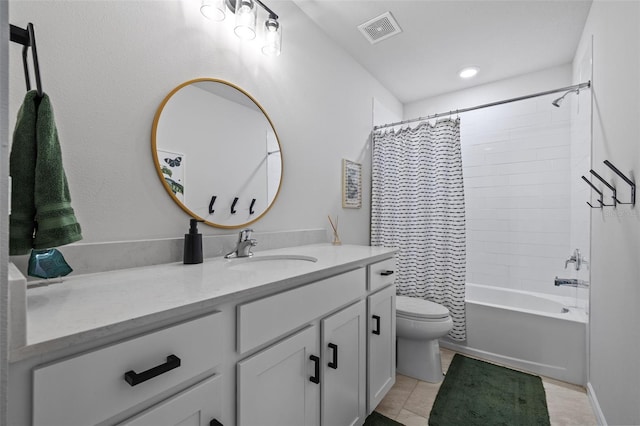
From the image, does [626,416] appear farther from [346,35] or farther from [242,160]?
[346,35]

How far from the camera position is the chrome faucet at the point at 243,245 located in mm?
1427

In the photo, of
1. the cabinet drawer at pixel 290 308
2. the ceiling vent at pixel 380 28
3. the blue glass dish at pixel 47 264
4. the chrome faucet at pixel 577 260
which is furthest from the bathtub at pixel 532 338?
the blue glass dish at pixel 47 264

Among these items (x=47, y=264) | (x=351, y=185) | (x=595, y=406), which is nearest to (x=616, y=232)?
(x=595, y=406)

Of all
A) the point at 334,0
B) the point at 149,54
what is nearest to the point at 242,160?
the point at 149,54

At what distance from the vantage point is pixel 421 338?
1.98 metres

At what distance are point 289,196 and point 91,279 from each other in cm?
111

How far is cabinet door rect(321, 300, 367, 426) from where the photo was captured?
120 centimetres

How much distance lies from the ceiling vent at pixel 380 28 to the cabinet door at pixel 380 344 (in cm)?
176

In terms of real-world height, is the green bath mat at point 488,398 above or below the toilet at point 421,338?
below

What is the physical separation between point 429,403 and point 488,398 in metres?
0.37

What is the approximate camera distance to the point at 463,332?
7.59ft

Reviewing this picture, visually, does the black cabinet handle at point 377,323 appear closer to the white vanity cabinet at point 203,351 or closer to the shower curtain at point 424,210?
the white vanity cabinet at point 203,351

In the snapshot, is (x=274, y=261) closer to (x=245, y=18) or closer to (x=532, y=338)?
(x=245, y=18)

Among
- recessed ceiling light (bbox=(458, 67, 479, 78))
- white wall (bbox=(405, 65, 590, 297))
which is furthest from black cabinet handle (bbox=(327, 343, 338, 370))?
recessed ceiling light (bbox=(458, 67, 479, 78))
